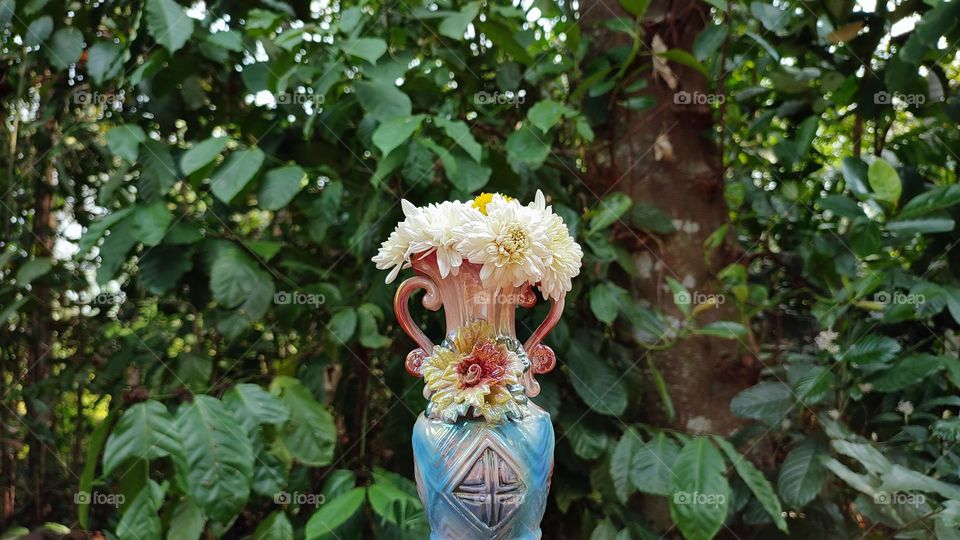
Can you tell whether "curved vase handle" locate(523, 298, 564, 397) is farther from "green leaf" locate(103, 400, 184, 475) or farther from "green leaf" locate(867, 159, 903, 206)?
"green leaf" locate(867, 159, 903, 206)

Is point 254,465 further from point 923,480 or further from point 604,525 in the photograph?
point 923,480

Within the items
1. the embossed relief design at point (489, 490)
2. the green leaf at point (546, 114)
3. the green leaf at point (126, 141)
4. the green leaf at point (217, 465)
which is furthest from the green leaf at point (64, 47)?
the embossed relief design at point (489, 490)

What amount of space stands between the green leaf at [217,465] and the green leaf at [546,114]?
0.78m

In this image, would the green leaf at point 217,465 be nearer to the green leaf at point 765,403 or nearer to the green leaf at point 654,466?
the green leaf at point 654,466

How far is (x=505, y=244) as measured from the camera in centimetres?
118

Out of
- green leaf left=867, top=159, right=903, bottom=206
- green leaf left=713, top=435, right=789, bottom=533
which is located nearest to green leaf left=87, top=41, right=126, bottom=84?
green leaf left=713, top=435, right=789, bottom=533

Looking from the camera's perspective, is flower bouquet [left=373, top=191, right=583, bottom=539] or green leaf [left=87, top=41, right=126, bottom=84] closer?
flower bouquet [left=373, top=191, right=583, bottom=539]

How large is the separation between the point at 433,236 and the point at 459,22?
25.4 inches

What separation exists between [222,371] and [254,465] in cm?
63

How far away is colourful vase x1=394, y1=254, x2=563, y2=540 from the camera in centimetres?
118

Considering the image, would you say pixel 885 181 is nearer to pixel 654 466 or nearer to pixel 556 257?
pixel 654 466

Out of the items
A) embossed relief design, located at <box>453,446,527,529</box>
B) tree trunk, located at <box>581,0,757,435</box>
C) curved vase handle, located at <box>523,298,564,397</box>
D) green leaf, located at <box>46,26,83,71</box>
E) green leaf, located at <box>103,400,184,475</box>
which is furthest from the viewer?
tree trunk, located at <box>581,0,757,435</box>

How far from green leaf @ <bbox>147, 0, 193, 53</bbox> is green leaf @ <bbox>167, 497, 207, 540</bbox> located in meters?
0.84

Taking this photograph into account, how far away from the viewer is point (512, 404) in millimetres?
1212
